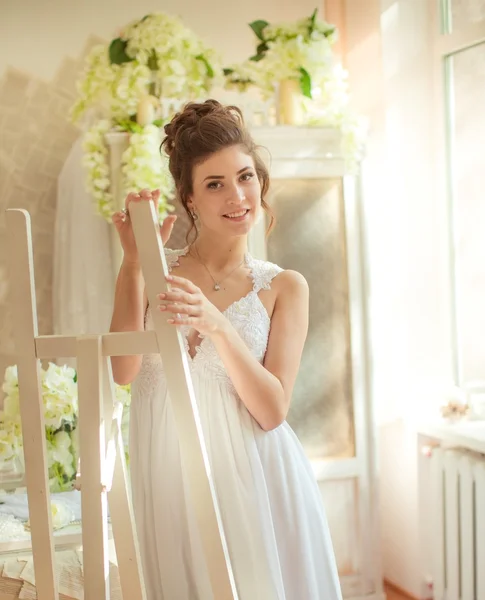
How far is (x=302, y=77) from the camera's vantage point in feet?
10.1

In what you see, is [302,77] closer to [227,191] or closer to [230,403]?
[227,191]

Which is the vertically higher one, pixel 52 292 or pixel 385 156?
pixel 385 156

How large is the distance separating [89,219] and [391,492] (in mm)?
1660

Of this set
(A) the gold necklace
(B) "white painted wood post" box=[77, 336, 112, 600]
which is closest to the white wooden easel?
(B) "white painted wood post" box=[77, 336, 112, 600]

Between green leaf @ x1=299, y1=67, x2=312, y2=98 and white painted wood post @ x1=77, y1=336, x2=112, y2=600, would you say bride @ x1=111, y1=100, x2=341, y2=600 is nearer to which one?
white painted wood post @ x1=77, y1=336, x2=112, y2=600

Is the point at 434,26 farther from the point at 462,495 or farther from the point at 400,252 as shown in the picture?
the point at 462,495

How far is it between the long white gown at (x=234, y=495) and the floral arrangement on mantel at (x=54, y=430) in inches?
28.0

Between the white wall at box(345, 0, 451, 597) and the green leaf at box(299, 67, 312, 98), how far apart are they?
0.41 m

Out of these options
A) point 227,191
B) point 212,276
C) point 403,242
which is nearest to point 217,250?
point 212,276

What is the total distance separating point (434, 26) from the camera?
339cm

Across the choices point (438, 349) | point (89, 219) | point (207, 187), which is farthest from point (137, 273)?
point (438, 349)

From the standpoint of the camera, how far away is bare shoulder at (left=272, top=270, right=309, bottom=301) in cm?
181

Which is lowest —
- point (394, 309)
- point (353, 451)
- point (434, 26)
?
point (353, 451)

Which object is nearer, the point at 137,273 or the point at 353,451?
the point at 137,273
